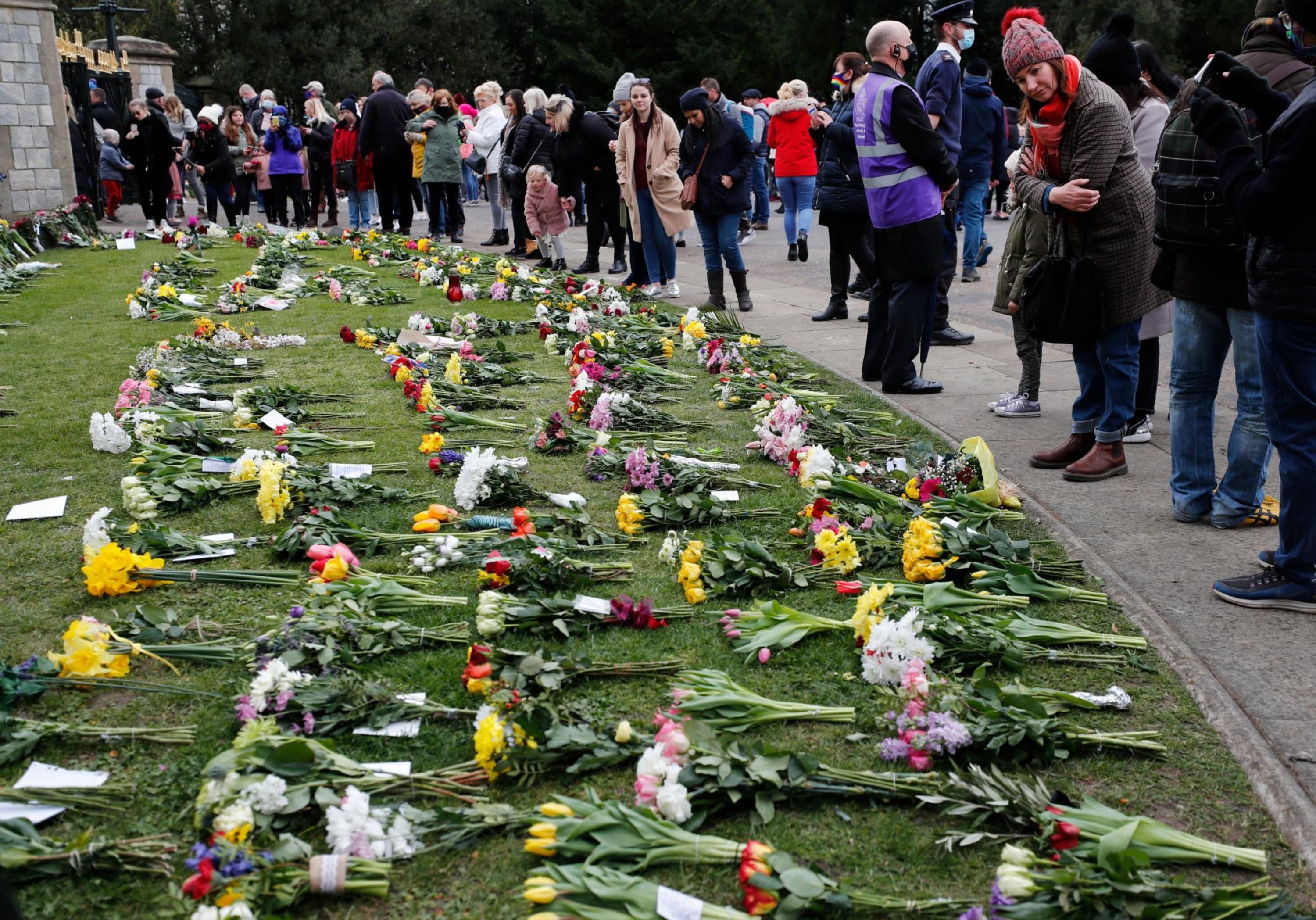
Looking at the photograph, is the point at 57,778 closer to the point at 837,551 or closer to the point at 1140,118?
the point at 837,551

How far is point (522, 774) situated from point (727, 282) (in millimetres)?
9617

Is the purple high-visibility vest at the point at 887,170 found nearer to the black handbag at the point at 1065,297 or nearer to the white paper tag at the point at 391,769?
the black handbag at the point at 1065,297

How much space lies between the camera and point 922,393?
7.16m

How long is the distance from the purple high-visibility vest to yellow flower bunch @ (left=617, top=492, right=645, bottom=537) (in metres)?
3.14

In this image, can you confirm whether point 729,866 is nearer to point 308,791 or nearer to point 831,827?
point 831,827

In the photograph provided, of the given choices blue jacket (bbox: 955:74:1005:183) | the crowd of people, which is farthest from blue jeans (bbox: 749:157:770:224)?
blue jacket (bbox: 955:74:1005:183)

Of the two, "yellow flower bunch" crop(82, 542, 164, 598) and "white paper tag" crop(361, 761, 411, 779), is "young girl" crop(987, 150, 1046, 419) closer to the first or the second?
"white paper tag" crop(361, 761, 411, 779)

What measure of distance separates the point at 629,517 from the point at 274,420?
8.63 feet

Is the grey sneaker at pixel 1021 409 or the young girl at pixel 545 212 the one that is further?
the young girl at pixel 545 212

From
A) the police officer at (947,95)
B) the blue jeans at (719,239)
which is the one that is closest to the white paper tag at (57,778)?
the police officer at (947,95)

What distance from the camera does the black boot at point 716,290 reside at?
1023 cm

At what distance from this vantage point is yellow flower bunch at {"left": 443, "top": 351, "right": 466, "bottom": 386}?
280 inches

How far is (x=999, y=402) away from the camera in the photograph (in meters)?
6.66

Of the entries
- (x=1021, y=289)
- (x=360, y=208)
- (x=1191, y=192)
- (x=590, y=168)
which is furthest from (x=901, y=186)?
(x=360, y=208)
